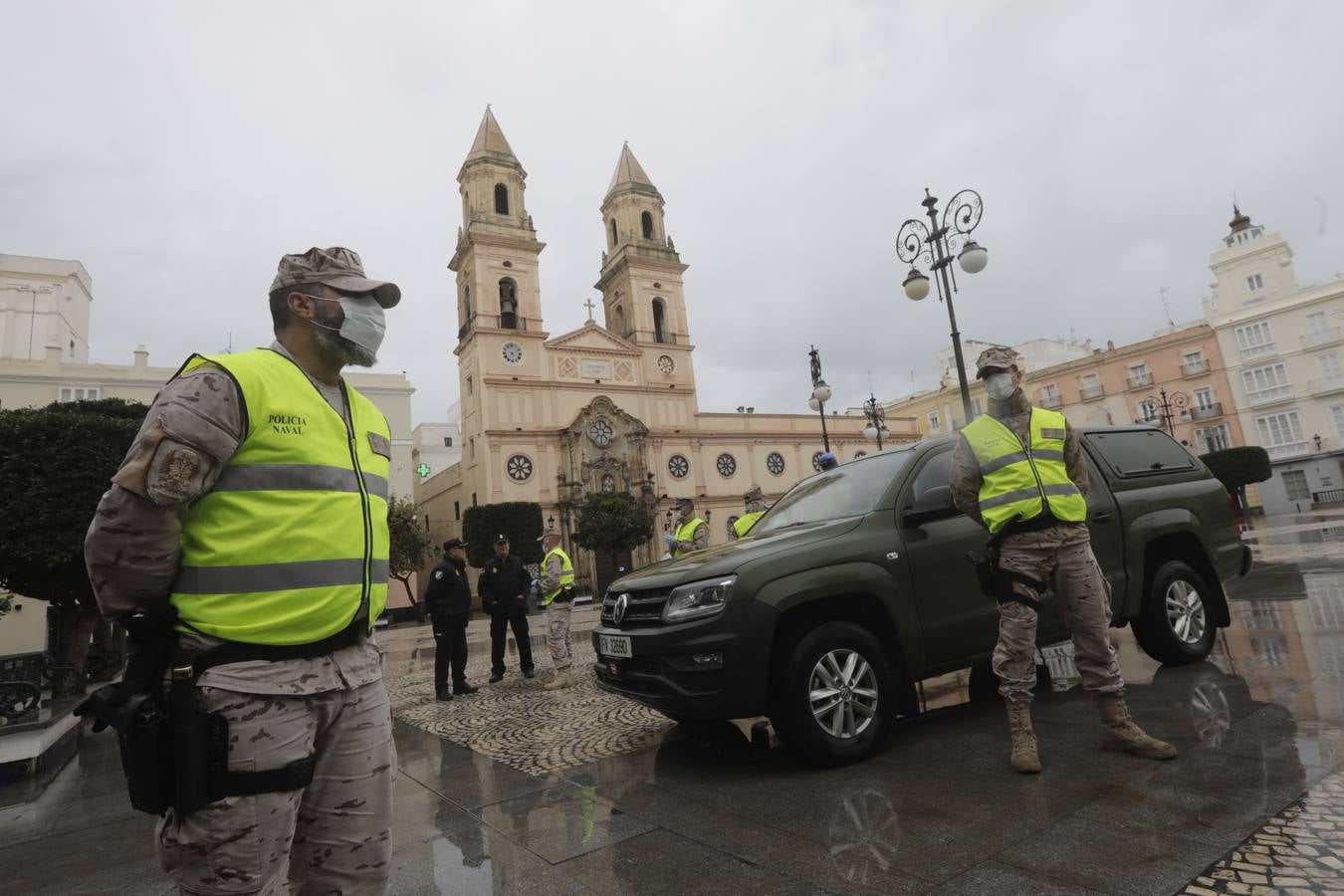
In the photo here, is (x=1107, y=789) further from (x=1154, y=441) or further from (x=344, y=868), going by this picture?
(x=1154, y=441)

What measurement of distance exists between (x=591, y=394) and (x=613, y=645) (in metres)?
36.9

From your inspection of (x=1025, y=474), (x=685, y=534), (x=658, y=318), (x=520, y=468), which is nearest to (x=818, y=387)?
(x=685, y=534)

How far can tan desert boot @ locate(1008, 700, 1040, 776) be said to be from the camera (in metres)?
3.44

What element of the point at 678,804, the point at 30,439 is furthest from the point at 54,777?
the point at 678,804

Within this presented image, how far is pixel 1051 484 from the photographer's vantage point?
375 centimetres

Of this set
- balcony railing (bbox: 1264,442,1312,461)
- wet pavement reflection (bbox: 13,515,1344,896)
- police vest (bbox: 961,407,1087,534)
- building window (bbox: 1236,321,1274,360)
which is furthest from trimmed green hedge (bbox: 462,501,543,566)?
building window (bbox: 1236,321,1274,360)

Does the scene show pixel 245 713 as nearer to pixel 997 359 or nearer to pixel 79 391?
pixel 997 359

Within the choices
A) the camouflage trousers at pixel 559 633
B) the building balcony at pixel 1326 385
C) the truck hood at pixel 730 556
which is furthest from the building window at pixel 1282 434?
the truck hood at pixel 730 556

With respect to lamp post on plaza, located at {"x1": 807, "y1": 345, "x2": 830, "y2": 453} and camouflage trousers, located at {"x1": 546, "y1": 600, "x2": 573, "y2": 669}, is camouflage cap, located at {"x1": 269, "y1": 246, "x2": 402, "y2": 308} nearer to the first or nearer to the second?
camouflage trousers, located at {"x1": 546, "y1": 600, "x2": 573, "y2": 669}

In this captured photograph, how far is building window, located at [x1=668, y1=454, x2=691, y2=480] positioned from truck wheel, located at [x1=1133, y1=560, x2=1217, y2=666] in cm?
3650

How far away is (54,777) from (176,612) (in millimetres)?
6147

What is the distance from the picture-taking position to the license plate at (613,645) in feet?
13.8

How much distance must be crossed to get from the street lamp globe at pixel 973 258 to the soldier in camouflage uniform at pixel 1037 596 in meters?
8.01

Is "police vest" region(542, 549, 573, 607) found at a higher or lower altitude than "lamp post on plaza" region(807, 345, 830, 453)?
lower
